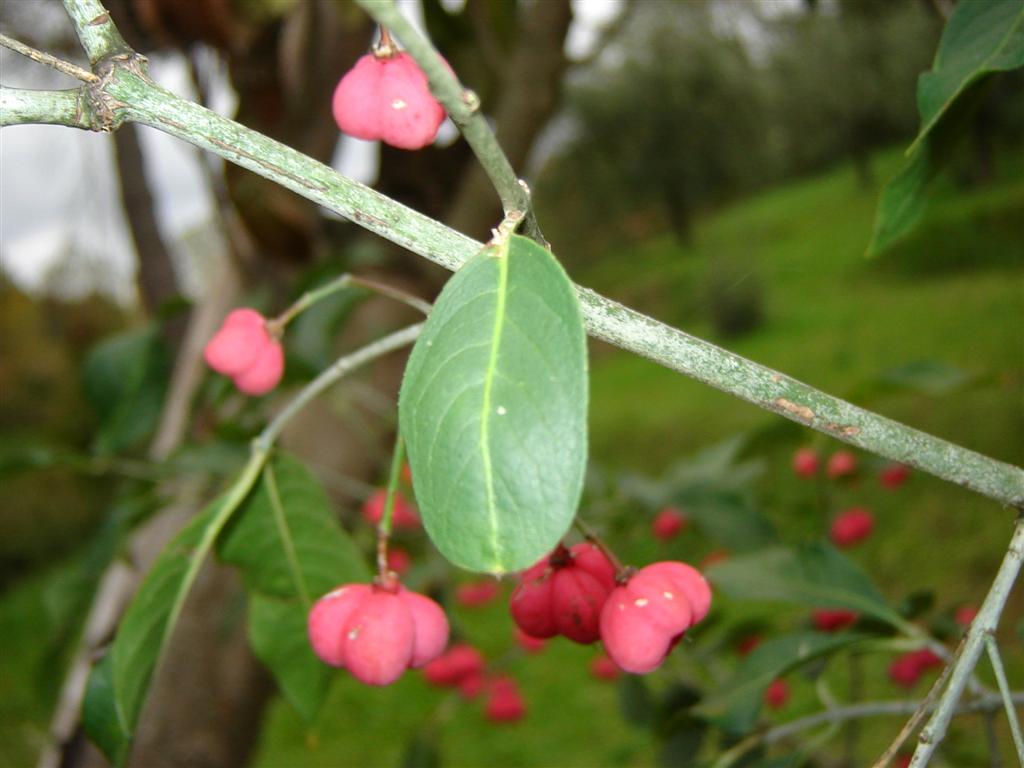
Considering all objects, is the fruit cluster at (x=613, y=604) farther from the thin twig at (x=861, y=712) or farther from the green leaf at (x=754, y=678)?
the green leaf at (x=754, y=678)

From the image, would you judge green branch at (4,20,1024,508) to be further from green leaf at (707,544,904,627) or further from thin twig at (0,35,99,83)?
green leaf at (707,544,904,627)

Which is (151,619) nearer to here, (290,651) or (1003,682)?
(290,651)

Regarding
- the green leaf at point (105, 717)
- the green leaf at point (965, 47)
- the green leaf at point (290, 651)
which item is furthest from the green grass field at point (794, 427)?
the green leaf at point (965, 47)

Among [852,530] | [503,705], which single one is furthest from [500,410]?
[503,705]

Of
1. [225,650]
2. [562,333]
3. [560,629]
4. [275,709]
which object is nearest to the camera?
[562,333]

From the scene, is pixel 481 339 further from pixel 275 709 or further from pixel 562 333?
pixel 275 709

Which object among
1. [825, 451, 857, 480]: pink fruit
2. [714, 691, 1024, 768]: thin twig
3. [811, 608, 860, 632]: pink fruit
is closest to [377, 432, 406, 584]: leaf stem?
[714, 691, 1024, 768]: thin twig

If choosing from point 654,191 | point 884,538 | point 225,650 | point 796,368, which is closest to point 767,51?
point 654,191
